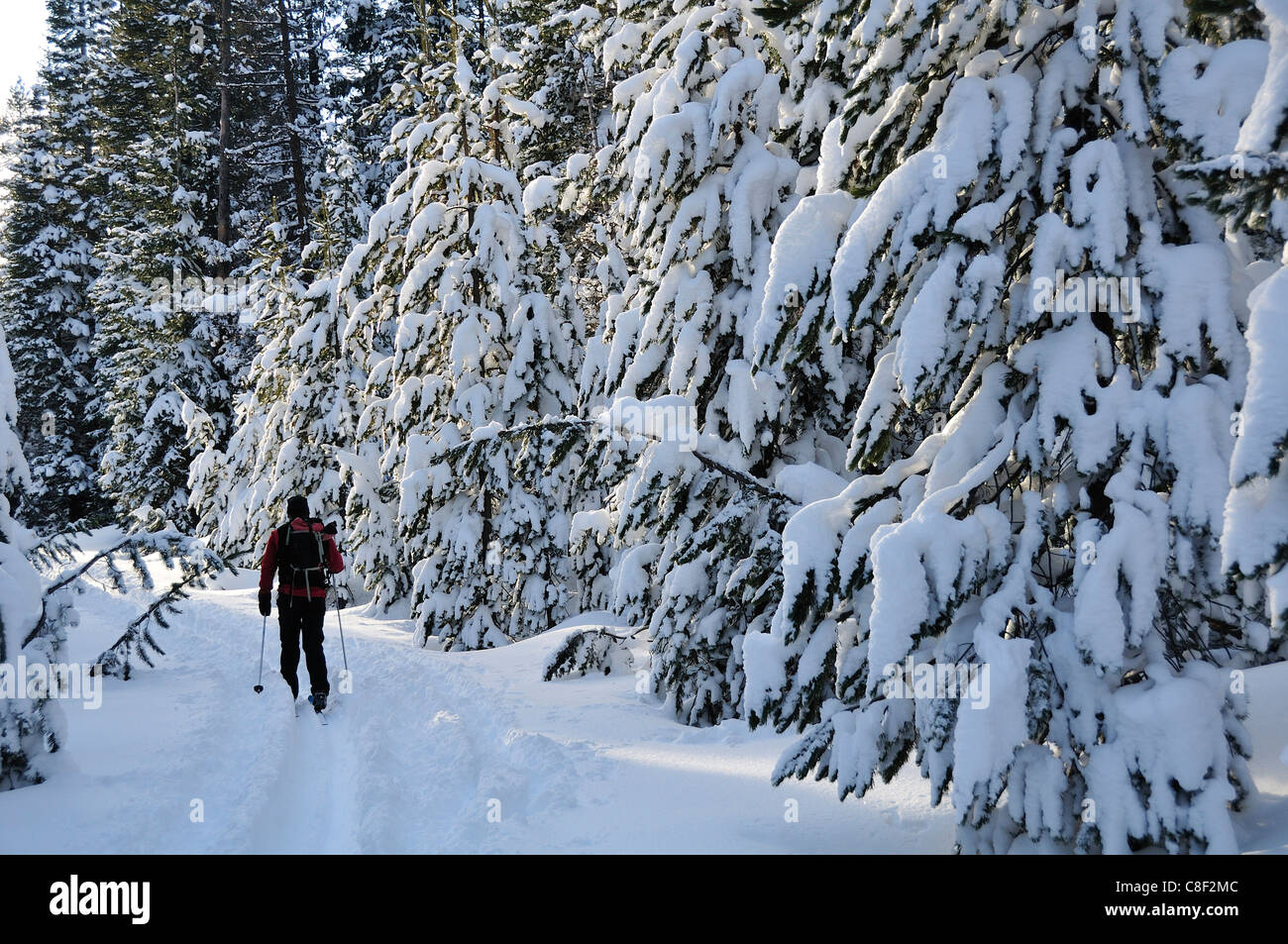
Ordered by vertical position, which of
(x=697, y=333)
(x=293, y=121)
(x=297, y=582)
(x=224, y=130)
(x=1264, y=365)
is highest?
(x=293, y=121)

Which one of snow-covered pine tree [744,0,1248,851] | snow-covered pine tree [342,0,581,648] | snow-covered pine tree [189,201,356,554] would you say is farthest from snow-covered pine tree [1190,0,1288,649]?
snow-covered pine tree [189,201,356,554]

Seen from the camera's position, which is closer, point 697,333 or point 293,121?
point 697,333

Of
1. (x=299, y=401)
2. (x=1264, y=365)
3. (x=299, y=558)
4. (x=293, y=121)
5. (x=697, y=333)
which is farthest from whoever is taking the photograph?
(x=293, y=121)

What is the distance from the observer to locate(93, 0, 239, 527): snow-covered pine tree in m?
28.2

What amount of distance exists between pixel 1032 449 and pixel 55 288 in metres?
42.7

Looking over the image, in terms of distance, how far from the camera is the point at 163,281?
93.1 ft

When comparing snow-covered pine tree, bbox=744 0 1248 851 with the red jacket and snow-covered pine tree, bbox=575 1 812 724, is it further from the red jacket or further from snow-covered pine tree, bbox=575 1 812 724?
the red jacket

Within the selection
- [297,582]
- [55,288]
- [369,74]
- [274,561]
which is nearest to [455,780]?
[297,582]

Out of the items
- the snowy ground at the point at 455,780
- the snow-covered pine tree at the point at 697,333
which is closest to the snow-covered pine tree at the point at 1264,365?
the snowy ground at the point at 455,780

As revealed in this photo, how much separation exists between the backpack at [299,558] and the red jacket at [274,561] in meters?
0.04

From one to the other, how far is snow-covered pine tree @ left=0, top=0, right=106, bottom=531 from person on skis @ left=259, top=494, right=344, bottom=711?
1194 inches

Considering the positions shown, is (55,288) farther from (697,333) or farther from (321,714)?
(697,333)

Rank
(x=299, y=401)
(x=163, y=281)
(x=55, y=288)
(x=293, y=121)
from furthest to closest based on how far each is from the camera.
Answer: (x=55, y=288) < (x=293, y=121) < (x=163, y=281) < (x=299, y=401)

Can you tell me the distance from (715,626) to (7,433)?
6272 mm
